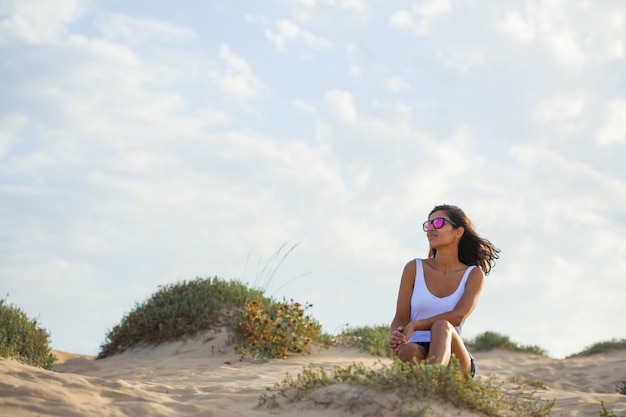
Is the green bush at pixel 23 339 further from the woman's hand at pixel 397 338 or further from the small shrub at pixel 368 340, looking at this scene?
the woman's hand at pixel 397 338

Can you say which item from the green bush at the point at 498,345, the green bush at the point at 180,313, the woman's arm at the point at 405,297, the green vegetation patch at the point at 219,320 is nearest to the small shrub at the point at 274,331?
the green vegetation patch at the point at 219,320

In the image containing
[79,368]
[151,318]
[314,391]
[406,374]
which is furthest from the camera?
[151,318]

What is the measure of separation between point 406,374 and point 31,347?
22.7 ft

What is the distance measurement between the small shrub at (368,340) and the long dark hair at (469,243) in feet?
20.9

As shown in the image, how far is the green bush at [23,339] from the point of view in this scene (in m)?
10.2

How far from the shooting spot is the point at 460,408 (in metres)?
5.56

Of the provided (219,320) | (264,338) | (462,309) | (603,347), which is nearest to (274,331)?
(264,338)

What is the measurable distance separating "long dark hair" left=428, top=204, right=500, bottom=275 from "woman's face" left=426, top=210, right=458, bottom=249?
0.08 meters

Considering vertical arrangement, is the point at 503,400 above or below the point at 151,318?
below

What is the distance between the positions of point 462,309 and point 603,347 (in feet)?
46.1

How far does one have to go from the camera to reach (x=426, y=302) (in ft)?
20.4

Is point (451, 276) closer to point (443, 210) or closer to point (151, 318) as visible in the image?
point (443, 210)

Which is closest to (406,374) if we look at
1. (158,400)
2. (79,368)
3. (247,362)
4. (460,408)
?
(460,408)

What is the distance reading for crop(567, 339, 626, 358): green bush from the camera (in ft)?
59.8
